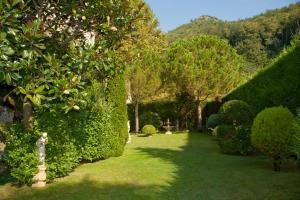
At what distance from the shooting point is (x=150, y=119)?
34406mm

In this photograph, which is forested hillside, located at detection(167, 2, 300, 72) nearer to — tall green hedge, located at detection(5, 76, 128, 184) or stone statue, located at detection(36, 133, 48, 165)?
tall green hedge, located at detection(5, 76, 128, 184)

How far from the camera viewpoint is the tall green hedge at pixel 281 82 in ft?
48.1

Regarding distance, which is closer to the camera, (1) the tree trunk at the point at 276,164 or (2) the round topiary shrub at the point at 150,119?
(1) the tree trunk at the point at 276,164

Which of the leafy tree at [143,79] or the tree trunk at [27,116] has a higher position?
the leafy tree at [143,79]

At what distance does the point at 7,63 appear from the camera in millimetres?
5219

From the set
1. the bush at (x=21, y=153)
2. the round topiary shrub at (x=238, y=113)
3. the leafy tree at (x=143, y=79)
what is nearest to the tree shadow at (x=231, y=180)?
the bush at (x=21, y=153)

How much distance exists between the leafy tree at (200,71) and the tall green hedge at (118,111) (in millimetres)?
16271

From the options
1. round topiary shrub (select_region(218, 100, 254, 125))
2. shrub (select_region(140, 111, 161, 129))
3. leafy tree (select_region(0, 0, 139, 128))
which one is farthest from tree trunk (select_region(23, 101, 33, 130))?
shrub (select_region(140, 111, 161, 129))

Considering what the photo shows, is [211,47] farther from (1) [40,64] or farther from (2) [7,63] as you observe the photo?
(2) [7,63]

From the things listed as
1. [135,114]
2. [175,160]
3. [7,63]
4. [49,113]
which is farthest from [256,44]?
[7,63]

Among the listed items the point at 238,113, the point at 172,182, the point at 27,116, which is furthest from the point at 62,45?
the point at 238,113

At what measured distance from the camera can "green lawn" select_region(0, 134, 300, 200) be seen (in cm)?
894

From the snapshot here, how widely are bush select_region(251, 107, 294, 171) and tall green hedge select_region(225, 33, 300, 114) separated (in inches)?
138

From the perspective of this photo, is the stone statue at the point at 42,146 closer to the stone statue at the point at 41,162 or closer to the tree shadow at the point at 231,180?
the stone statue at the point at 41,162
